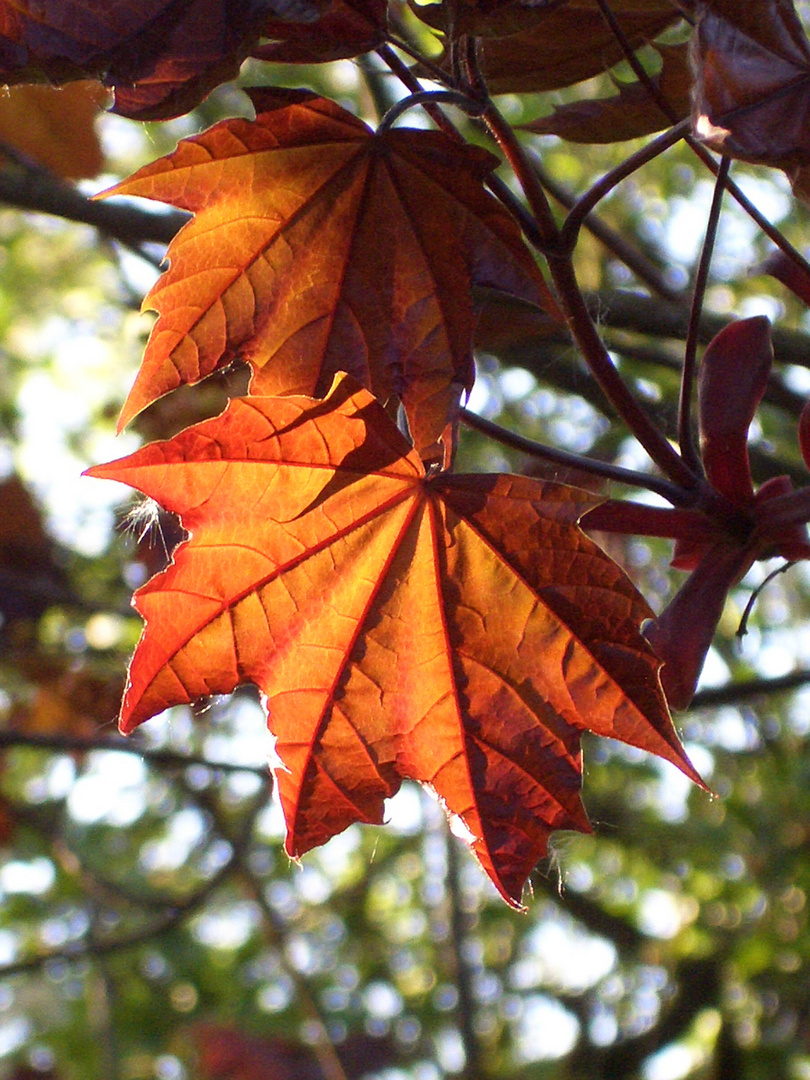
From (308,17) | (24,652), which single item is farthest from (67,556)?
(308,17)

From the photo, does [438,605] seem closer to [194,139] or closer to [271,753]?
[271,753]

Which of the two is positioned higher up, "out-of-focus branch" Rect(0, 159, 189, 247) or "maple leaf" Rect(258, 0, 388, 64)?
"out-of-focus branch" Rect(0, 159, 189, 247)

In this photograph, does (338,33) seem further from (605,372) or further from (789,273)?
(789,273)

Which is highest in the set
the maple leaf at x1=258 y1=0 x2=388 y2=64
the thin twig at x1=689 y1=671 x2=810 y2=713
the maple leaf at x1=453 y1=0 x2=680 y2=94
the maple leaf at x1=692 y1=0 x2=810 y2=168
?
the maple leaf at x1=453 y1=0 x2=680 y2=94

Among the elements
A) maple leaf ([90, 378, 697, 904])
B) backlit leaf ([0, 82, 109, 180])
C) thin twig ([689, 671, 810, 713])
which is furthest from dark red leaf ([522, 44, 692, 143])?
backlit leaf ([0, 82, 109, 180])

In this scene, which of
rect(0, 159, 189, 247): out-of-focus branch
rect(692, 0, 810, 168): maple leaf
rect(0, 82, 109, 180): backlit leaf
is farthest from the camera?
rect(0, 82, 109, 180): backlit leaf

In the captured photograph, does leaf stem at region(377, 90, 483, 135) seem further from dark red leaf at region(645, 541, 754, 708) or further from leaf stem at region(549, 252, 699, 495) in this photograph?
dark red leaf at region(645, 541, 754, 708)

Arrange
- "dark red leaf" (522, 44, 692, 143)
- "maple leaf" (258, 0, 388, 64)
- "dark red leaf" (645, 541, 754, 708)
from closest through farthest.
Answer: "maple leaf" (258, 0, 388, 64), "dark red leaf" (645, 541, 754, 708), "dark red leaf" (522, 44, 692, 143)

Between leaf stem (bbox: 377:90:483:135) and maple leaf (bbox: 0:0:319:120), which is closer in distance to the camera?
maple leaf (bbox: 0:0:319:120)
